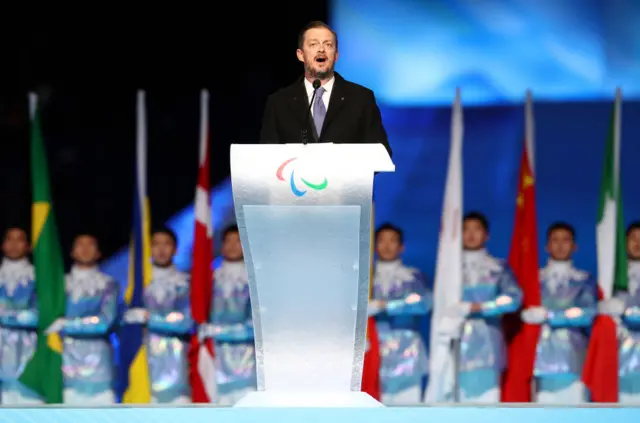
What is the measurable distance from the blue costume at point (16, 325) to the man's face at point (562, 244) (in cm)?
289

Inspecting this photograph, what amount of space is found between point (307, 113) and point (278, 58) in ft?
11.9

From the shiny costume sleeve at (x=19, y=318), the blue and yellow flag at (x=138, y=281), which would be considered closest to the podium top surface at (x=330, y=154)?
the blue and yellow flag at (x=138, y=281)

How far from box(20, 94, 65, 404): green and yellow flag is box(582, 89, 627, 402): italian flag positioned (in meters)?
2.87

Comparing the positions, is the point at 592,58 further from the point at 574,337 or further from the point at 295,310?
the point at 295,310

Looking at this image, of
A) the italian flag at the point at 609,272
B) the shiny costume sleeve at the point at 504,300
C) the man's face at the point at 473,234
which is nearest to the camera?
the italian flag at the point at 609,272

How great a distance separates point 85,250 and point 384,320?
171 centimetres

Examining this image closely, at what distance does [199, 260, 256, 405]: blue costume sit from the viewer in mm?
5875

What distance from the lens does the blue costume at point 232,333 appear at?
19.3 feet

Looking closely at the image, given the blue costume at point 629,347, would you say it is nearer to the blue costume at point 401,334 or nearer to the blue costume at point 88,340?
the blue costume at point 401,334

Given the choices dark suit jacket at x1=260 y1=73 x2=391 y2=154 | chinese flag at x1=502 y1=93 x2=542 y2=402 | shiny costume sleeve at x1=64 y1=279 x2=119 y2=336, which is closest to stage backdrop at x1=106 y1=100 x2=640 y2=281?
chinese flag at x1=502 y1=93 x2=542 y2=402

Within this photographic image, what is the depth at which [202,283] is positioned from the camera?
593cm

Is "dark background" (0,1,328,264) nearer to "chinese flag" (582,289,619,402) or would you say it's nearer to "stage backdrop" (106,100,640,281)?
"stage backdrop" (106,100,640,281)

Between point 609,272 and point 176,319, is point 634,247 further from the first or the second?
point 176,319

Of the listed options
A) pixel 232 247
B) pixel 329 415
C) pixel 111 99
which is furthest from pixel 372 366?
pixel 329 415
